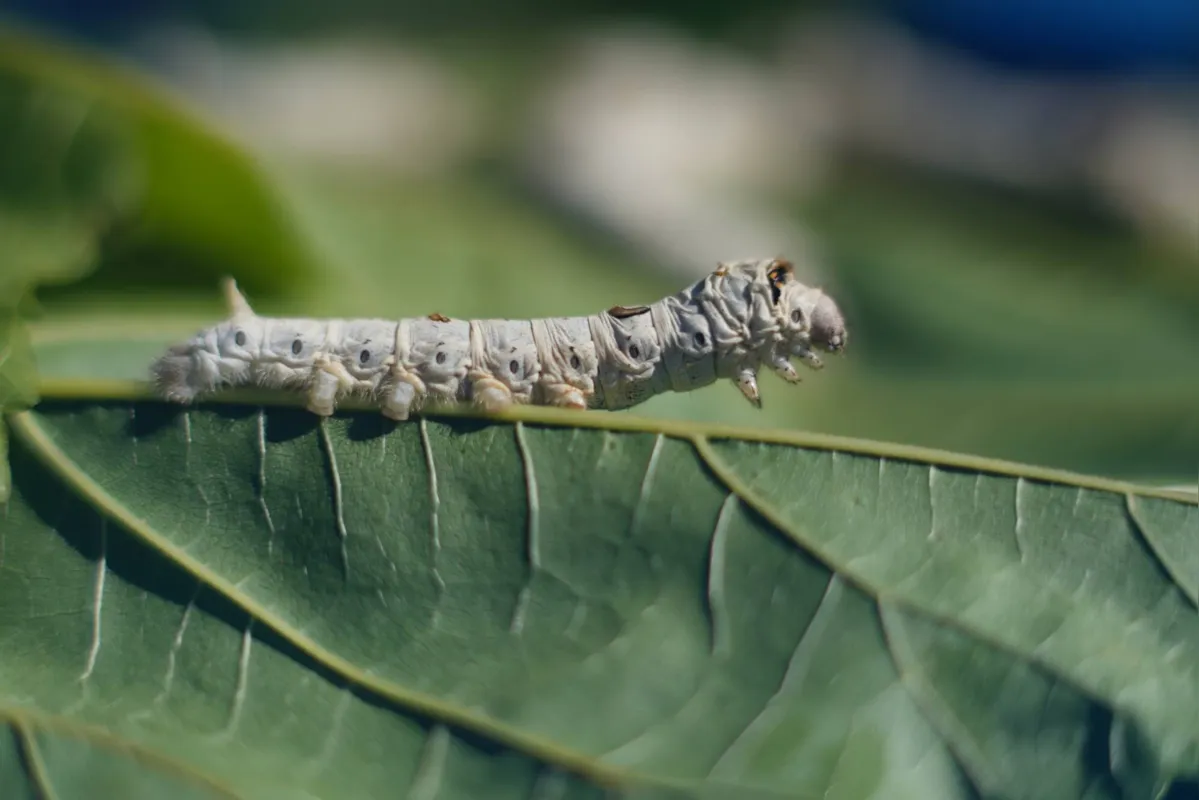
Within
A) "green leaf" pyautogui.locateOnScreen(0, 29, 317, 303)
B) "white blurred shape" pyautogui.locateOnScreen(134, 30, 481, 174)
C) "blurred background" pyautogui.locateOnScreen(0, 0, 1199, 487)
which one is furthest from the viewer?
"white blurred shape" pyautogui.locateOnScreen(134, 30, 481, 174)

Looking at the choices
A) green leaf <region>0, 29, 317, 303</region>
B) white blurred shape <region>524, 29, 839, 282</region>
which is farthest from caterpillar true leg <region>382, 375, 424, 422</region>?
white blurred shape <region>524, 29, 839, 282</region>

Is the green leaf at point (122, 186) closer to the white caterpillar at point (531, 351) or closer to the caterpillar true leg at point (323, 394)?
the white caterpillar at point (531, 351)

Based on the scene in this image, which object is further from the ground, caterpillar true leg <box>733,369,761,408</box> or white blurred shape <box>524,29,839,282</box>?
caterpillar true leg <box>733,369,761,408</box>

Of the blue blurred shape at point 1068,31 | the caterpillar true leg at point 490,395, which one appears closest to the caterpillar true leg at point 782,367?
the caterpillar true leg at point 490,395

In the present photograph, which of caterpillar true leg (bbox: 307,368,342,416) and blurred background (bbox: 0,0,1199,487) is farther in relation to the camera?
blurred background (bbox: 0,0,1199,487)

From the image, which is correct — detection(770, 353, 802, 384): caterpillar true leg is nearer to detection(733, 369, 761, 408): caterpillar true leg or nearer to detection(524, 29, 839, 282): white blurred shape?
detection(733, 369, 761, 408): caterpillar true leg

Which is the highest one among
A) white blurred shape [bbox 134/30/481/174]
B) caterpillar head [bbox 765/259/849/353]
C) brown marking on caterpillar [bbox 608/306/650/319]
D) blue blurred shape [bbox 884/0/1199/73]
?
blue blurred shape [bbox 884/0/1199/73]

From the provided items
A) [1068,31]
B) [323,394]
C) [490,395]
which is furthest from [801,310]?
[1068,31]

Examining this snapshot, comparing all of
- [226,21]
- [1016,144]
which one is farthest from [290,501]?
[1016,144]
